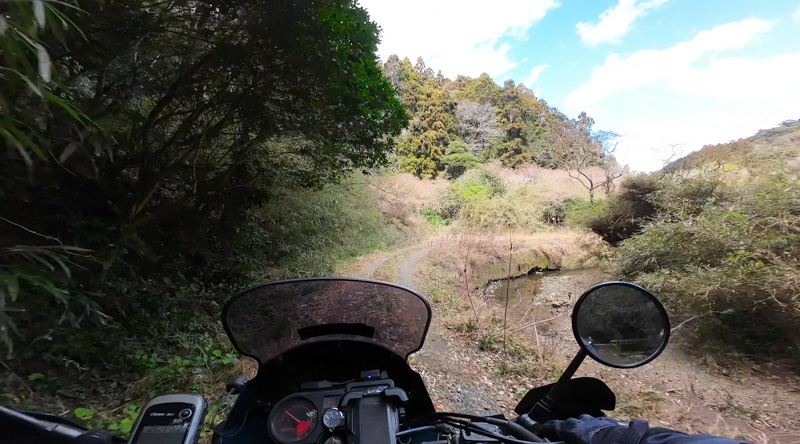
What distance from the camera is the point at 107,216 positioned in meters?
3.04

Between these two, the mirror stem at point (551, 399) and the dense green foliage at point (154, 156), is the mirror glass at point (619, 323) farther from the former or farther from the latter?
the dense green foliage at point (154, 156)

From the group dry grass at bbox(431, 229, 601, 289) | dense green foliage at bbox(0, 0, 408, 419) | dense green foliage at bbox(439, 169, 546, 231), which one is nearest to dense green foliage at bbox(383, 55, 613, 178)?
dense green foliage at bbox(439, 169, 546, 231)

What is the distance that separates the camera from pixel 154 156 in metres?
3.56

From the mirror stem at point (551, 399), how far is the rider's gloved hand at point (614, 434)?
0.70 feet

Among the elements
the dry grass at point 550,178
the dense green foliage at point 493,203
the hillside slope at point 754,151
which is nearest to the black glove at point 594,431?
the hillside slope at point 754,151

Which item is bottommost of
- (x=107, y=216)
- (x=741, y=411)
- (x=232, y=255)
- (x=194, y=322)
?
(x=741, y=411)

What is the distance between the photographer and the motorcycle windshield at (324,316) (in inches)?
53.8

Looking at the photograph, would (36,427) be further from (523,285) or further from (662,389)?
(523,285)

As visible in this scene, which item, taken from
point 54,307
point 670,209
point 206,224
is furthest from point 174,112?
point 670,209

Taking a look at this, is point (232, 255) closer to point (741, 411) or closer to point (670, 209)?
point (741, 411)

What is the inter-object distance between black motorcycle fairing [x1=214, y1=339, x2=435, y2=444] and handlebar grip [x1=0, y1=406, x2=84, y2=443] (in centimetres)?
50

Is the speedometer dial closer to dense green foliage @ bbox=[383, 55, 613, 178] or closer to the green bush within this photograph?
the green bush

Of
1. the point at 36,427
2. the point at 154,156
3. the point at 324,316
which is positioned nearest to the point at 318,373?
the point at 324,316

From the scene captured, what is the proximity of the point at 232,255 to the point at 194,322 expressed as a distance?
1.62 meters
